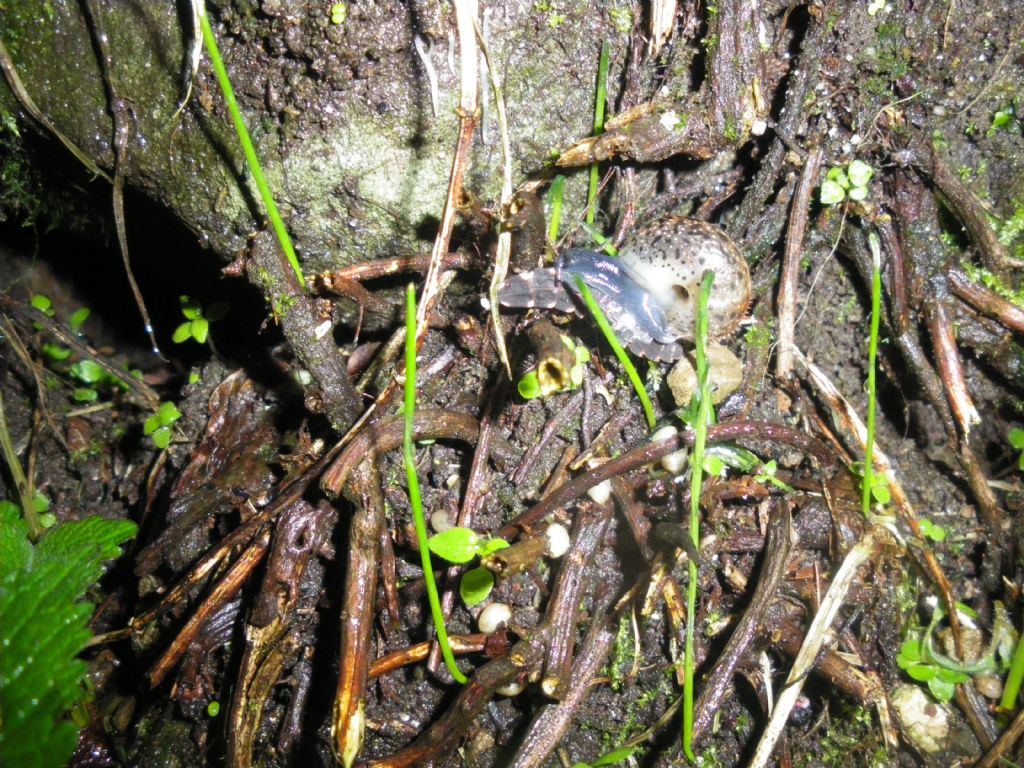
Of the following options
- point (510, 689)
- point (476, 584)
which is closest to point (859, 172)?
point (476, 584)

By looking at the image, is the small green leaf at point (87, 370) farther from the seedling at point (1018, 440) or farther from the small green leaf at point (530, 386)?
the seedling at point (1018, 440)

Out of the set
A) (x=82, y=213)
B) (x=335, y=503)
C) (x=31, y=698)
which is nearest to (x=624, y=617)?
(x=335, y=503)

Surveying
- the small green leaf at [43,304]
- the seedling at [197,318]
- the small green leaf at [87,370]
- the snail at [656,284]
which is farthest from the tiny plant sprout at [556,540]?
the small green leaf at [43,304]

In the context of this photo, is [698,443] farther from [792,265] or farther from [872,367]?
[792,265]

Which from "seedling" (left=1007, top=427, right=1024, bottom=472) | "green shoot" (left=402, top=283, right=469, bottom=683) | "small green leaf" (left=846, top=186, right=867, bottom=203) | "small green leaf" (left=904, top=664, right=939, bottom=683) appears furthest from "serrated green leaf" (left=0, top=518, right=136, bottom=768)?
"seedling" (left=1007, top=427, right=1024, bottom=472)

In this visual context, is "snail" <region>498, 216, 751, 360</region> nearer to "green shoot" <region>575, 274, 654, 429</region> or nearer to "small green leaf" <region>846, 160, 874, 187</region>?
"green shoot" <region>575, 274, 654, 429</region>

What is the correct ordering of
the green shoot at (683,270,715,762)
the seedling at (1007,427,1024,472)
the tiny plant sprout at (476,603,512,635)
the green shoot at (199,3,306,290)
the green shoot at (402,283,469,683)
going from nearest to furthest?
the green shoot at (402,283,469,683) < the green shoot at (199,3,306,290) < the green shoot at (683,270,715,762) < the tiny plant sprout at (476,603,512,635) < the seedling at (1007,427,1024,472)
